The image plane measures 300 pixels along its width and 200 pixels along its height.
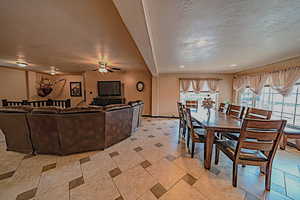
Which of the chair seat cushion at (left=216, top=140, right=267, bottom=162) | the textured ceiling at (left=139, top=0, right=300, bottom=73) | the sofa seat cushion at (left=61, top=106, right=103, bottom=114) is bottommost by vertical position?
the chair seat cushion at (left=216, top=140, right=267, bottom=162)

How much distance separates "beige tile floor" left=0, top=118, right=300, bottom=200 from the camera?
1.42 metres

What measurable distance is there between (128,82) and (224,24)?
195 inches

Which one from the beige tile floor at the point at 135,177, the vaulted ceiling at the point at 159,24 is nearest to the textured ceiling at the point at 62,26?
the vaulted ceiling at the point at 159,24

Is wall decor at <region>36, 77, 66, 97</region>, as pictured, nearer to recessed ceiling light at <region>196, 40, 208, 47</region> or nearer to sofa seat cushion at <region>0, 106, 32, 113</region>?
sofa seat cushion at <region>0, 106, 32, 113</region>

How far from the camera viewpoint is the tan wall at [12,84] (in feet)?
15.1

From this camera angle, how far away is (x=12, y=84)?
16.0 ft

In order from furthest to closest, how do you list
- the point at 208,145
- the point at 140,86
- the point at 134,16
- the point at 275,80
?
Answer: the point at 140,86, the point at 275,80, the point at 208,145, the point at 134,16

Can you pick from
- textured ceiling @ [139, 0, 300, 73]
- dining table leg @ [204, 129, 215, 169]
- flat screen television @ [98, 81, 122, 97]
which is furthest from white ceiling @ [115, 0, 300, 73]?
flat screen television @ [98, 81, 122, 97]

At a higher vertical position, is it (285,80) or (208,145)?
(285,80)

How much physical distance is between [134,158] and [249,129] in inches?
75.6

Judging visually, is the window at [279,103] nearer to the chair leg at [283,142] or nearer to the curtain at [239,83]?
the curtain at [239,83]

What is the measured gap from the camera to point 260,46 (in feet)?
7.44

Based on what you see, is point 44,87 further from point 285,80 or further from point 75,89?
point 285,80

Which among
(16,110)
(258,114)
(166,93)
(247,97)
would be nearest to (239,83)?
(247,97)
